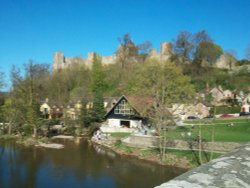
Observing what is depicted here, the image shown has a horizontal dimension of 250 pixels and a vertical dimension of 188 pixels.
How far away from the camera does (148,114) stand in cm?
3192

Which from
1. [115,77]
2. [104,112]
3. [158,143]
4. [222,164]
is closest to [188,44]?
[115,77]

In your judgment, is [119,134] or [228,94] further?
[228,94]

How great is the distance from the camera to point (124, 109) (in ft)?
130

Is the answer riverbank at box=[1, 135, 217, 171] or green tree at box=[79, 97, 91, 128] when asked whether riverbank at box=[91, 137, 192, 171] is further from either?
green tree at box=[79, 97, 91, 128]

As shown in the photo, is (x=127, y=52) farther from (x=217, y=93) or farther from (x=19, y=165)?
(x=19, y=165)

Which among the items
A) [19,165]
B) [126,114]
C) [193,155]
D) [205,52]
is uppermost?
[205,52]

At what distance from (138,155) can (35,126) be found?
553 inches

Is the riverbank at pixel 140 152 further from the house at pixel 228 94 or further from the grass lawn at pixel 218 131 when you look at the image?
the house at pixel 228 94

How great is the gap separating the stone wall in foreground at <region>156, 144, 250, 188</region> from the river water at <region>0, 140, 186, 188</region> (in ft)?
53.7

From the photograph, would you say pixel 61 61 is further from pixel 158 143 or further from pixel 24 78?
pixel 158 143

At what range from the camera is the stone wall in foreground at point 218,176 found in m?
2.35

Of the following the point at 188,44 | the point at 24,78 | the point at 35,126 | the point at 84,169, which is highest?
the point at 188,44

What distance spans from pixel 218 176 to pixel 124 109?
37204 mm

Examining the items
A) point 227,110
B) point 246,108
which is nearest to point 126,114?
point 227,110
